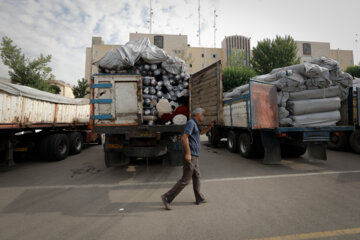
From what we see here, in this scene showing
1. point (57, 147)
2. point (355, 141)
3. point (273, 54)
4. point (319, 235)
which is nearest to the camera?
point (319, 235)

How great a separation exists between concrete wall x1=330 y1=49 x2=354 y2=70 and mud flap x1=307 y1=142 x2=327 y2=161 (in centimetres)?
5572

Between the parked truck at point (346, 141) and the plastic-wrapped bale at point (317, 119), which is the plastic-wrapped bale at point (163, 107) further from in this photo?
the parked truck at point (346, 141)

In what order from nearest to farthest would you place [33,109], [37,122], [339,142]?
[33,109] → [37,122] → [339,142]

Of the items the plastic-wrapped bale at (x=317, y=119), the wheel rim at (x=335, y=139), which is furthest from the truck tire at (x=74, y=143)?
the wheel rim at (x=335, y=139)

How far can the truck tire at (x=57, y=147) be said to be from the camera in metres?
6.58

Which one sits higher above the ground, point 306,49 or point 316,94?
point 306,49

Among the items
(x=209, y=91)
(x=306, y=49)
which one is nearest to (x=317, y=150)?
(x=209, y=91)

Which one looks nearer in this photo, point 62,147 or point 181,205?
point 181,205

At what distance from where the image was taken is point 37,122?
19.9 ft

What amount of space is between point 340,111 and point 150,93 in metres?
6.46

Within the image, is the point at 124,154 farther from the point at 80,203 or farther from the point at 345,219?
the point at 345,219

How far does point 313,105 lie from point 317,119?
0.47 meters

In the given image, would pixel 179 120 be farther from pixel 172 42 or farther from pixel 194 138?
pixel 172 42

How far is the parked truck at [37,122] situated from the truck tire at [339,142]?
410 inches
